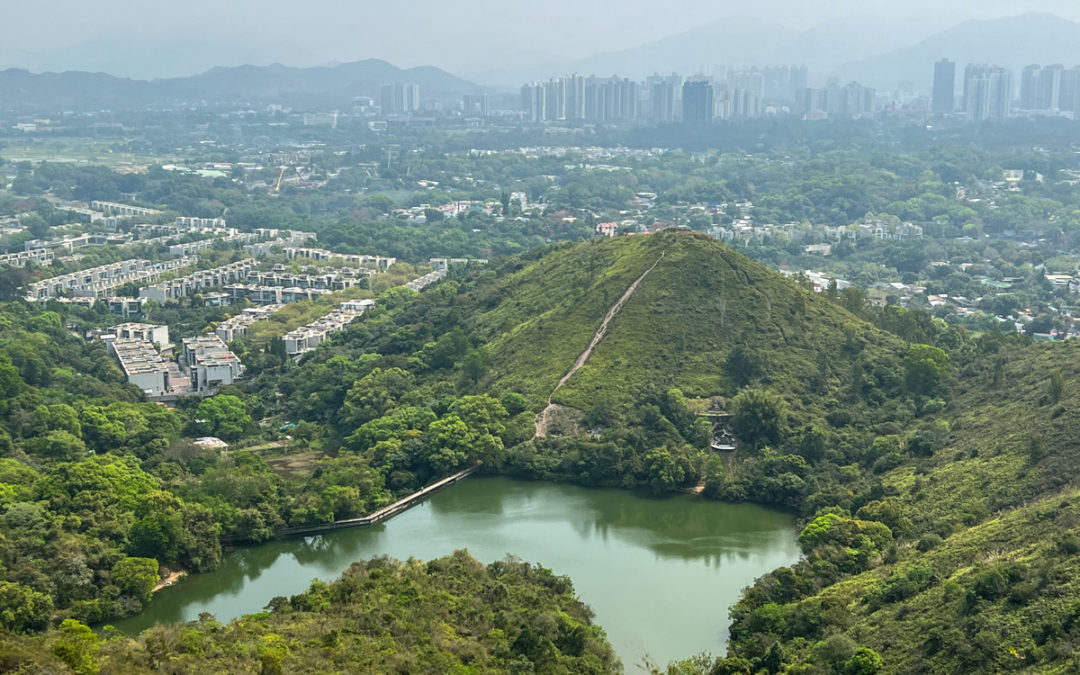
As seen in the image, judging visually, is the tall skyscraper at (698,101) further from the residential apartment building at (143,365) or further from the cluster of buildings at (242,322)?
the residential apartment building at (143,365)

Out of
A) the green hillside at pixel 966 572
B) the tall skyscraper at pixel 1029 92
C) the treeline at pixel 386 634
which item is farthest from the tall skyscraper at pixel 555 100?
the treeline at pixel 386 634

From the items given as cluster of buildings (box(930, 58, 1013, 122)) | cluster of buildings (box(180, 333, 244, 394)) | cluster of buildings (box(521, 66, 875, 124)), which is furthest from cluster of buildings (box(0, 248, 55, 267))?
cluster of buildings (box(930, 58, 1013, 122))

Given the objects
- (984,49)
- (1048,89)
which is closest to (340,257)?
(1048,89)

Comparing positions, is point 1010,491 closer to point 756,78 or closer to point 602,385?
point 602,385

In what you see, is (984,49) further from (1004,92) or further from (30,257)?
(30,257)

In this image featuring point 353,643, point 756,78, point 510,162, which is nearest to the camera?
point 353,643

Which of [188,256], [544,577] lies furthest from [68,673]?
[188,256]

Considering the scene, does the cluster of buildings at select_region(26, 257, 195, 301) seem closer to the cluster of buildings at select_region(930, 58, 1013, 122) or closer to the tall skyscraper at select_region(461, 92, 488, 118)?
the cluster of buildings at select_region(930, 58, 1013, 122)
